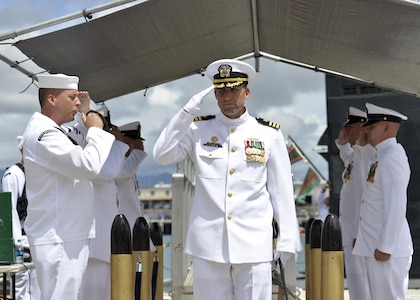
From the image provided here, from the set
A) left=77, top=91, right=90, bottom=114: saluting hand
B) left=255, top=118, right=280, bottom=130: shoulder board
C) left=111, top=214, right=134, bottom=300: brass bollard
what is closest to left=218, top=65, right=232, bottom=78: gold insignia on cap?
left=255, top=118, right=280, bottom=130: shoulder board

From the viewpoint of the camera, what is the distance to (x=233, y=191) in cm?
369

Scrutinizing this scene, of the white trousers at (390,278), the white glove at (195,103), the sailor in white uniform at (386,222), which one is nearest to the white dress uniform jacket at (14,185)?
the white glove at (195,103)

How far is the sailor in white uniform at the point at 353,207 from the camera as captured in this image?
534 cm

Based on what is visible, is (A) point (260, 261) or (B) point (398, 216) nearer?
(A) point (260, 261)

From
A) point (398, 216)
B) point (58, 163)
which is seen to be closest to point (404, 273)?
point (398, 216)

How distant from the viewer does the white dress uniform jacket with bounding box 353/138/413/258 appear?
4.45m

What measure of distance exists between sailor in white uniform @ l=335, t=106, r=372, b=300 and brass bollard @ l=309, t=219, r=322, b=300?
0.46 m

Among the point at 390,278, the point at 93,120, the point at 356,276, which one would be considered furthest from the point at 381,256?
the point at 93,120

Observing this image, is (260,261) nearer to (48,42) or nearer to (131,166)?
(131,166)

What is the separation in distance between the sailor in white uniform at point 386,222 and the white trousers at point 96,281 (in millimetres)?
1911

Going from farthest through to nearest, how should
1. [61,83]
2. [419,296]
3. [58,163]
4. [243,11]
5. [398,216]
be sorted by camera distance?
[419,296]
[243,11]
[398,216]
[61,83]
[58,163]

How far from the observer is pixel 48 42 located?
4.69m

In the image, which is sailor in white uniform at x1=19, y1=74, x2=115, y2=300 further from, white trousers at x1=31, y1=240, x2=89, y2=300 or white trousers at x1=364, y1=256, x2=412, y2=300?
white trousers at x1=364, y1=256, x2=412, y2=300

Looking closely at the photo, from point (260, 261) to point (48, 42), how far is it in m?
2.38
